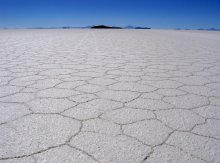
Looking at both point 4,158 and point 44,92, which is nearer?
point 4,158

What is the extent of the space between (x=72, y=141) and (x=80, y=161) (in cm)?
16

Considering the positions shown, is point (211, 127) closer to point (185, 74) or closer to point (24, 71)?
point (185, 74)

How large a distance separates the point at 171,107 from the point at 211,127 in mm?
324

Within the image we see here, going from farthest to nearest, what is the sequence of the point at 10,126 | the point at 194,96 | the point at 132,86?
1. the point at 132,86
2. the point at 194,96
3. the point at 10,126

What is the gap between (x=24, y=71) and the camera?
8.66 ft

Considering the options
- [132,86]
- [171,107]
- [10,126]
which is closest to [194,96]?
[171,107]

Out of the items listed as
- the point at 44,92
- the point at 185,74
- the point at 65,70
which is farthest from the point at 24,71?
the point at 185,74

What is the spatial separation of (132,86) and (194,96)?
0.49 m

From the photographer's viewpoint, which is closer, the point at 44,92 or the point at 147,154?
the point at 147,154

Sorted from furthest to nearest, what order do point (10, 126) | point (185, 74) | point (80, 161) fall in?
point (185, 74) → point (10, 126) → point (80, 161)

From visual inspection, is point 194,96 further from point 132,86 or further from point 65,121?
point 65,121

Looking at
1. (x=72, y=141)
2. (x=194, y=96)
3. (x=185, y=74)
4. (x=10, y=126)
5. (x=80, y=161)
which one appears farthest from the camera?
(x=185, y=74)

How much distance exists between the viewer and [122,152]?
102 cm

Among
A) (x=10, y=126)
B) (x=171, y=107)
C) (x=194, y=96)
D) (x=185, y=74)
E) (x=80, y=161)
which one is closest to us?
(x=80, y=161)
